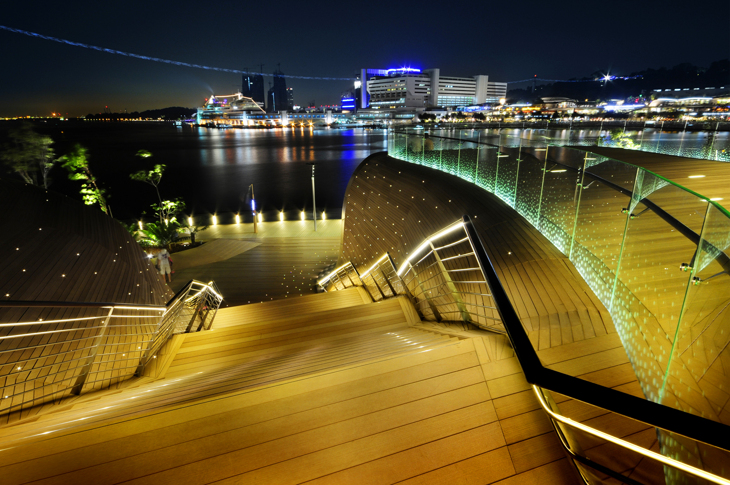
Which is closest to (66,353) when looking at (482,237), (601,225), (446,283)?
(446,283)

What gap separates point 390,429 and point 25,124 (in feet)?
72.8

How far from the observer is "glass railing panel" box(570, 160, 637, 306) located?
3258mm

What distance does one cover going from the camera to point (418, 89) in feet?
407

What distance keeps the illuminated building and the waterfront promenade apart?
119228 millimetres

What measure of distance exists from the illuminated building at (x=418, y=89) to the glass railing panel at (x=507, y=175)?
126114 mm

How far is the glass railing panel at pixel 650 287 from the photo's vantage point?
2307 millimetres

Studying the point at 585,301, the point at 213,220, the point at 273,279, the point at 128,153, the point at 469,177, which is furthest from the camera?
the point at 128,153

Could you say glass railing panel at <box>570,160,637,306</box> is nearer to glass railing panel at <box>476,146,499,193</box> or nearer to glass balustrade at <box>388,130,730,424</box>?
glass balustrade at <box>388,130,730,424</box>

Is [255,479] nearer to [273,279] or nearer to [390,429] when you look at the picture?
[390,429]

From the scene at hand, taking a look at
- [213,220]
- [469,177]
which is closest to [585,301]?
[469,177]

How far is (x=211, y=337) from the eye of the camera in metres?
4.49

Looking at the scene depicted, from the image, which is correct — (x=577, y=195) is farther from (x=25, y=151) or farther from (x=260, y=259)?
(x=25, y=151)

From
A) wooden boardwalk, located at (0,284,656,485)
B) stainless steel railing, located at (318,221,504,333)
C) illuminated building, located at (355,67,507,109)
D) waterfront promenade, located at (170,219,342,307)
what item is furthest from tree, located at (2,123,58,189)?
illuminated building, located at (355,67,507,109)

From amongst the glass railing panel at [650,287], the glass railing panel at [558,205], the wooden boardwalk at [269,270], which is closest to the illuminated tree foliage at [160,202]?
the wooden boardwalk at [269,270]
